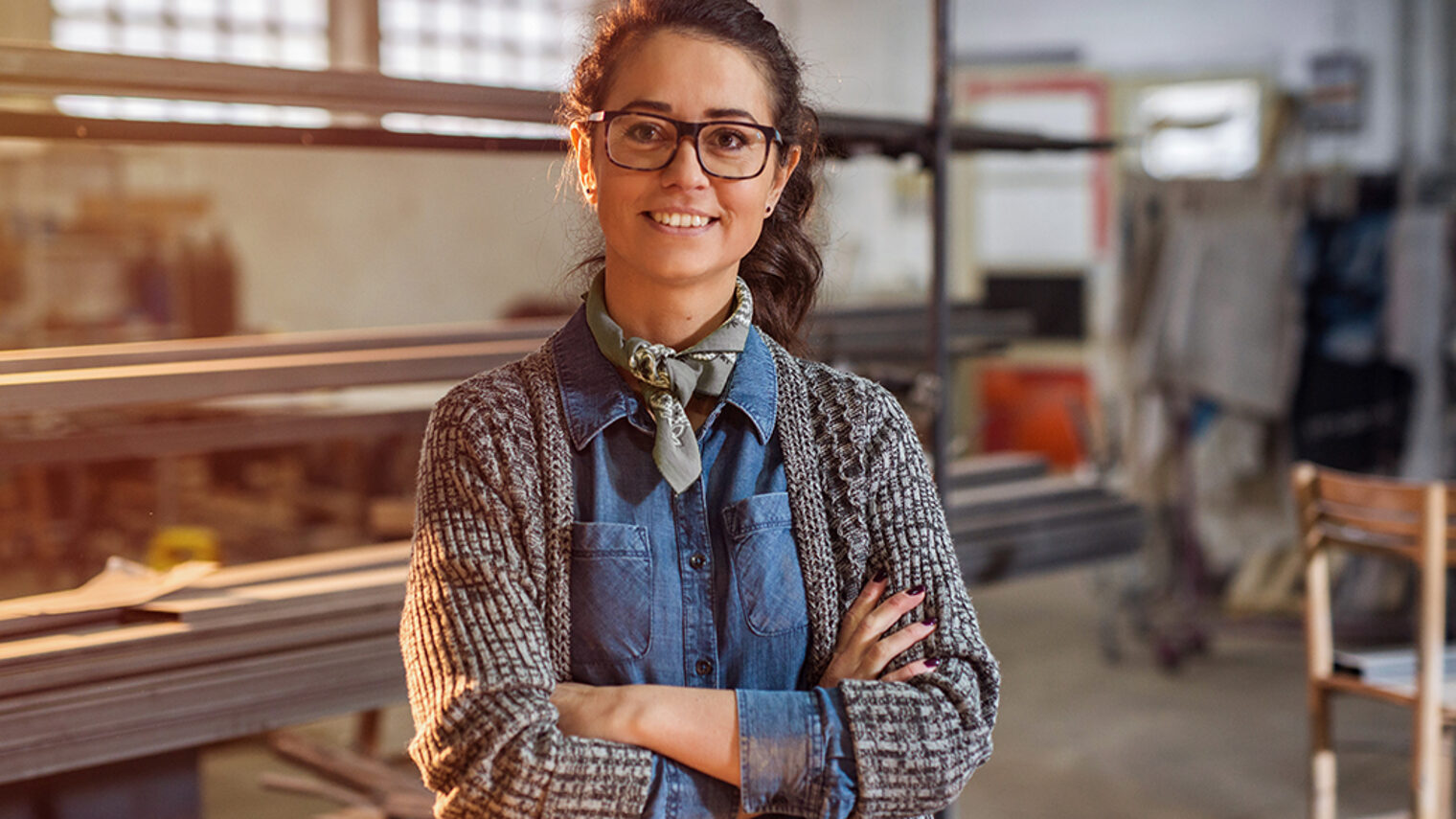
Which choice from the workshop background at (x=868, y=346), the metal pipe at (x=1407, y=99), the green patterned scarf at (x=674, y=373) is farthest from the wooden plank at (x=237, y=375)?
the metal pipe at (x=1407, y=99)

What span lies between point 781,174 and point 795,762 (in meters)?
0.58

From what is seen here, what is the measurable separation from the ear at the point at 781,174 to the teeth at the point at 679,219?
5.2 inches

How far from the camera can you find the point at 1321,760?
292cm

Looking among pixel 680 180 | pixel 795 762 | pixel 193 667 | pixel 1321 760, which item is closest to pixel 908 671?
pixel 795 762

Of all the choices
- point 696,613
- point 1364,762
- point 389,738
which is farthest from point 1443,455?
point 696,613

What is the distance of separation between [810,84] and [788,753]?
0.77 metres

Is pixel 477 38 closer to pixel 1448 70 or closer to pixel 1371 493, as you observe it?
pixel 1448 70

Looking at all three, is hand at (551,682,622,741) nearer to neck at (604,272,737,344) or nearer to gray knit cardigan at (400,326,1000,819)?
gray knit cardigan at (400,326,1000,819)

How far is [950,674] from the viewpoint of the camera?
1.27 m

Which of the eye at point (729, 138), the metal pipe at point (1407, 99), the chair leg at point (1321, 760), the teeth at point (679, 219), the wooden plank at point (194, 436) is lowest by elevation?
the chair leg at point (1321, 760)

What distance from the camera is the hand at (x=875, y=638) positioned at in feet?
4.18

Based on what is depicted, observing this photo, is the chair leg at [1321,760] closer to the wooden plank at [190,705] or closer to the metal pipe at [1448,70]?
the wooden plank at [190,705]

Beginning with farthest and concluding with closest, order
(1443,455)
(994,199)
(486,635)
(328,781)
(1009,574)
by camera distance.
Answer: (994,199)
(1443,455)
(328,781)
(1009,574)
(486,635)

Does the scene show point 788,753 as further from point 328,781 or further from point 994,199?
point 994,199
